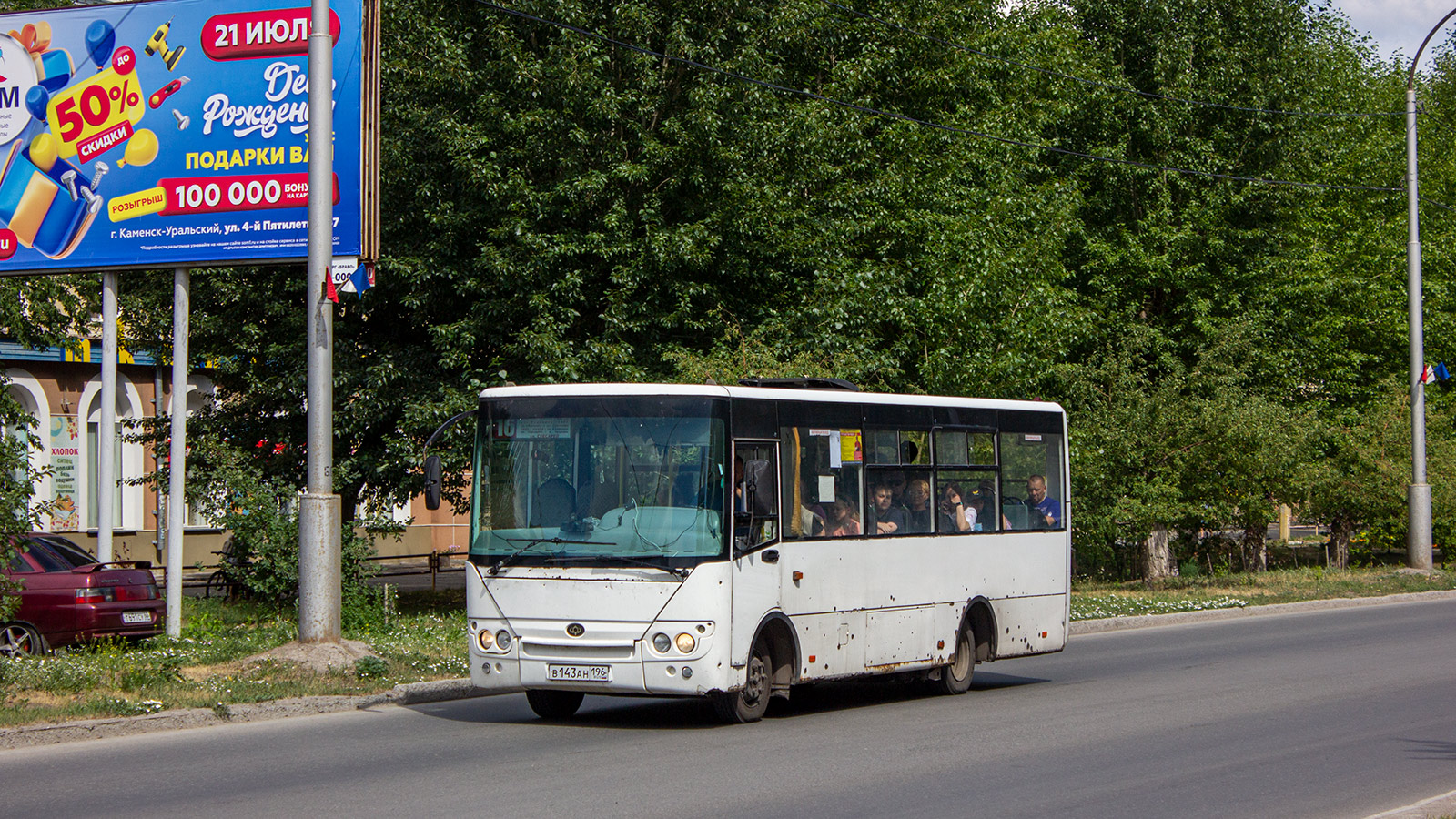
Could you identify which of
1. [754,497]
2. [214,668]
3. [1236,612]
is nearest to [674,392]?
[754,497]

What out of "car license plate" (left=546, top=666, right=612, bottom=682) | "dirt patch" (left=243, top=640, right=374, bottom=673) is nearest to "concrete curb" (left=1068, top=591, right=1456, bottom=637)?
"dirt patch" (left=243, top=640, right=374, bottom=673)

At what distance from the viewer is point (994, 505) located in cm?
1481

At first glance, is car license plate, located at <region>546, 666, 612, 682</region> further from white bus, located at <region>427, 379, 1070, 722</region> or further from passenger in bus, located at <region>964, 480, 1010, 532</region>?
passenger in bus, located at <region>964, 480, 1010, 532</region>

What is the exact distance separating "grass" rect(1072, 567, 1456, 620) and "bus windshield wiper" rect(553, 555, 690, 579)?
1249 cm

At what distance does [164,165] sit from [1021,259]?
16.0 meters

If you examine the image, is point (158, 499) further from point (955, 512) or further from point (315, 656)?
point (955, 512)

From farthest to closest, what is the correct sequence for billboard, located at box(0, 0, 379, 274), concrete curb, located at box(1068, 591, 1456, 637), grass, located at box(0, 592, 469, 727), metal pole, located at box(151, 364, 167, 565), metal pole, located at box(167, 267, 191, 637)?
metal pole, located at box(151, 364, 167, 565) → concrete curb, located at box(1068, 591, 1456, 637) → metal pole, located at box(167, 267, 191, 637) → billboard, located at box(0, 0, 379, 274) → grass, located at box(0, 592, 469, 727)

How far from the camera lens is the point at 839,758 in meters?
10.0

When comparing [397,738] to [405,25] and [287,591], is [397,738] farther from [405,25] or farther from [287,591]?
[405,25]

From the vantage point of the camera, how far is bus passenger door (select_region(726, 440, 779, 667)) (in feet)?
37.1

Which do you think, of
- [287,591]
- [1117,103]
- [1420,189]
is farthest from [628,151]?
[1420,189]

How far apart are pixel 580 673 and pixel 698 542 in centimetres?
138

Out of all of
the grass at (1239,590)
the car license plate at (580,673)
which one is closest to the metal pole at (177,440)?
the car license plate at (580,673)

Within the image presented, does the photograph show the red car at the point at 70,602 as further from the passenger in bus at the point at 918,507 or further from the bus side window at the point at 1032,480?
the bus side window at the point at 1032,480
